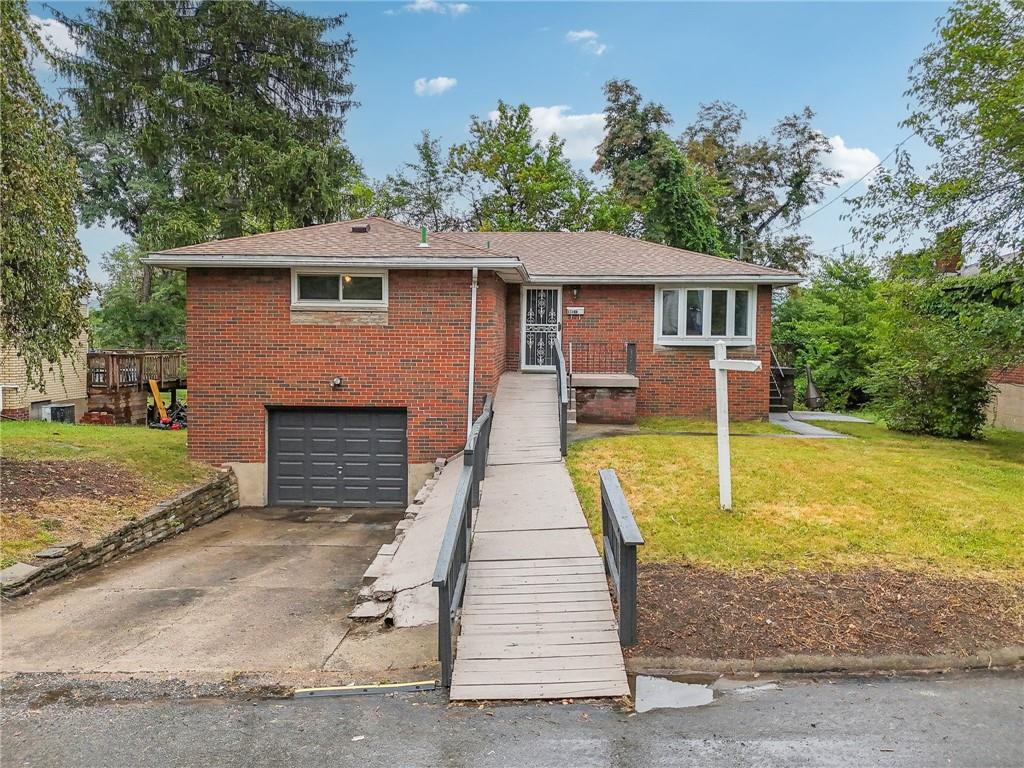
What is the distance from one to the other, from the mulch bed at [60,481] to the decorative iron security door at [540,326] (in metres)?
8.65

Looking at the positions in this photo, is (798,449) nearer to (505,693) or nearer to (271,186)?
(505,693)

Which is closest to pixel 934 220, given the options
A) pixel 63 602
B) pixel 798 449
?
pixel 798 449

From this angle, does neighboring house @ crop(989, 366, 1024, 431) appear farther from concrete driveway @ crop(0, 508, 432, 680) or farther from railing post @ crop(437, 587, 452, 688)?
railing post @ crop(437, 587, 452, 688)

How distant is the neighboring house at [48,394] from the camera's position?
70.8 ft

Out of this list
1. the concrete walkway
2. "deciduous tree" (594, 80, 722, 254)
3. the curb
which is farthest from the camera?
"deciduous tree" (594, 80, 722, 254)

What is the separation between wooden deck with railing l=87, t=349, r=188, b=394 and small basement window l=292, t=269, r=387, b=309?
410 inches

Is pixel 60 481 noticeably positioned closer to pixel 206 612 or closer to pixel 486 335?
pixel 206 612

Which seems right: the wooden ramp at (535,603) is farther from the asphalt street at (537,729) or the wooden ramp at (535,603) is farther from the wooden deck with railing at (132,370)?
the wooden deck with railing at (132,370)

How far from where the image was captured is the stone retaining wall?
25.0 feet

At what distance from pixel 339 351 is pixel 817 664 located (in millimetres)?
9584

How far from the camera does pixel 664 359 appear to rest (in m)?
15.4

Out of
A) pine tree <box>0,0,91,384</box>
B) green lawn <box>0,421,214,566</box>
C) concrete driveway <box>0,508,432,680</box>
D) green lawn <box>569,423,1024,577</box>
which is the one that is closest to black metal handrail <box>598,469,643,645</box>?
green lawn <box>569,423,1024,577</box>

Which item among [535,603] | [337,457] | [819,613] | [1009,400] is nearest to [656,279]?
[337,457]

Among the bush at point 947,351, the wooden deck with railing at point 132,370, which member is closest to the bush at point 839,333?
the bush at point 947,351
